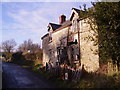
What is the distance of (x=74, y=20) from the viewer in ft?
66.2

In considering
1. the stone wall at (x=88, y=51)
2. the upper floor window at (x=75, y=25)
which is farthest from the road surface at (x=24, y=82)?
the upper floor window at (x=75, y=25)

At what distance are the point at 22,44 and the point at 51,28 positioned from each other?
4469cm

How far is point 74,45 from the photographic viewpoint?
19547 mm

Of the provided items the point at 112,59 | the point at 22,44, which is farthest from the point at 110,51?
the point at 22,44

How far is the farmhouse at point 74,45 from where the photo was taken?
52.1 feet

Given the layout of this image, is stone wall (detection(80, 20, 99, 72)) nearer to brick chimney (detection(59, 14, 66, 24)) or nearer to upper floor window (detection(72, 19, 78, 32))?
upper floor window (detection(72, 19, 78, 32))

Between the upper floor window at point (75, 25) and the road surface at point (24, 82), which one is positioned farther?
the upper floor window at point (75, 25)

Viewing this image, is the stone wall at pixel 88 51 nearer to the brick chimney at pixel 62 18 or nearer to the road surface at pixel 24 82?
the road surface at pixel 24 82

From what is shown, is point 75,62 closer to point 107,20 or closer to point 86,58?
point 86,58

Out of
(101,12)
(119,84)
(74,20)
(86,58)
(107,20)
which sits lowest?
(119,84)

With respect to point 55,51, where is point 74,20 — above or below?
above

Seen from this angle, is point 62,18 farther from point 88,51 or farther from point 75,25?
point 88,51

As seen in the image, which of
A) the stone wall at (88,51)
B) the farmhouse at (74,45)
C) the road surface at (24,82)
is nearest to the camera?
the road surface at (24,82)

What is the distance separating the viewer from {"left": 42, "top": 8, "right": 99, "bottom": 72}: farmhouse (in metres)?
15.9
